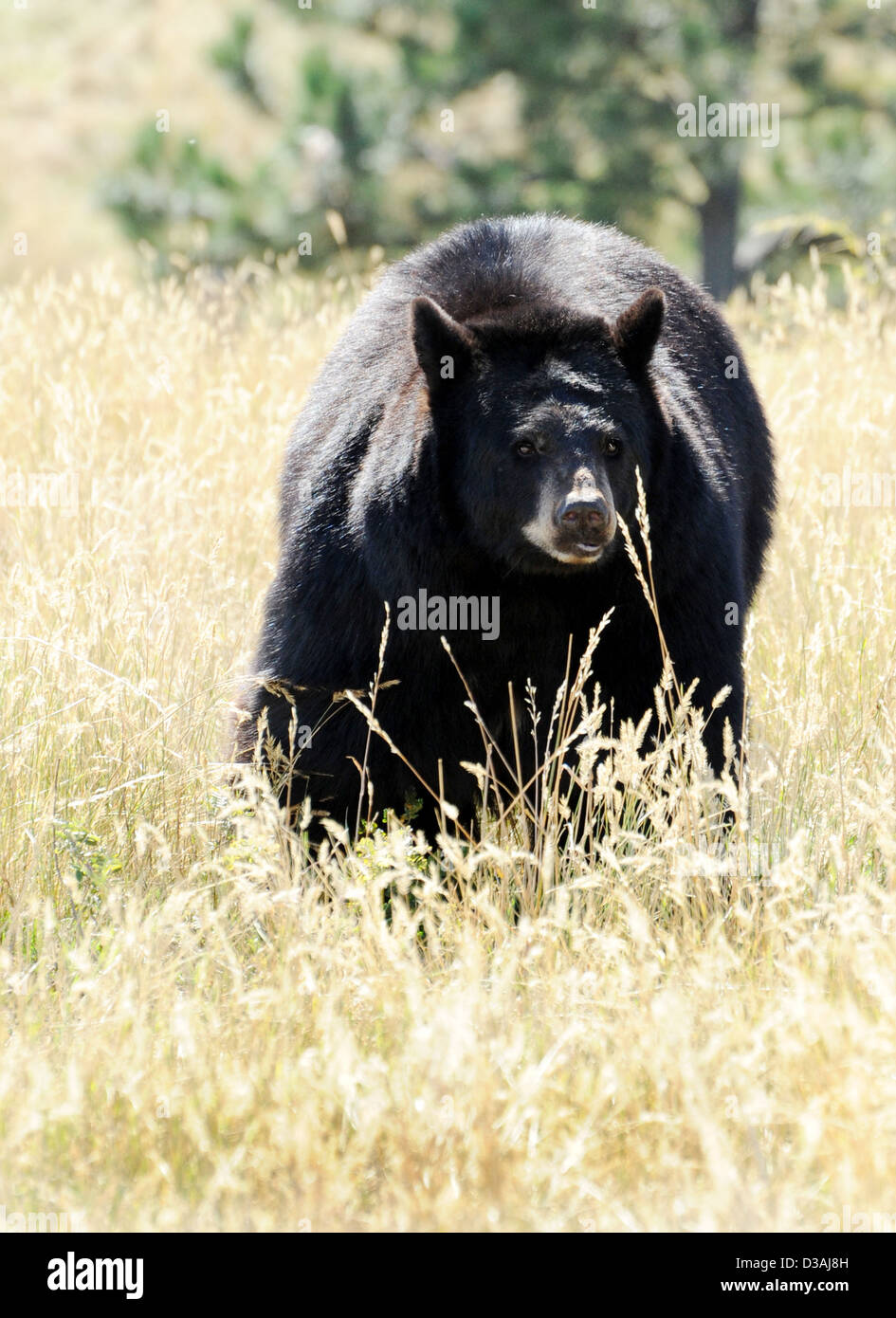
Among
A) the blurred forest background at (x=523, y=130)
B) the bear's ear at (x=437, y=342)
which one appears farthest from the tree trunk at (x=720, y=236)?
the bear's ear at (x=437, y=342)

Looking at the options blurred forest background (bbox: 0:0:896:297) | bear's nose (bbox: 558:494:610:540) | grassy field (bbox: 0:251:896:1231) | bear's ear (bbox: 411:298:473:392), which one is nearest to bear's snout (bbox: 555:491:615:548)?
bear's nose (bbox: 558:494:610:540)

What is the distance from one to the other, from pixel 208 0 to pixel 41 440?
2354 cm

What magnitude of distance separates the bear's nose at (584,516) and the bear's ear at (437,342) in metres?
0.58

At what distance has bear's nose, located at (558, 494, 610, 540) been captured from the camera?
3777 mm

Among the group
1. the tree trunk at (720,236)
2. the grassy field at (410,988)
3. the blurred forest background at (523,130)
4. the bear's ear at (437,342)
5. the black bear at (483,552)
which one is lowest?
the grassy field at (410,988)

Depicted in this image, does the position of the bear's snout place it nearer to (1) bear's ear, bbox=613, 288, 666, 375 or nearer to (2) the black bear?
(2) the black bear

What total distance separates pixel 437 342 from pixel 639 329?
551 millimetres

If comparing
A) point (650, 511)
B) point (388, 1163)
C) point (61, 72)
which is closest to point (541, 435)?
point (650, 511)

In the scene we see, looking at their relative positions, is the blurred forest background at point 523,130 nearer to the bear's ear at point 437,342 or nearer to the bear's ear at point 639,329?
the bear's ear at point 639,329

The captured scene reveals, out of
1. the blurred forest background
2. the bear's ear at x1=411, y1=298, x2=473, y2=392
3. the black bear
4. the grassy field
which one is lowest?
the grassy field

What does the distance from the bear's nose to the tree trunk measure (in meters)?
11.5

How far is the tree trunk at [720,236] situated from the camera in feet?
48.3

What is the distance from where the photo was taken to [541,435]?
160 inches

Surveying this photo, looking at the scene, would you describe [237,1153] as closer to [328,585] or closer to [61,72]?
[328,585]
